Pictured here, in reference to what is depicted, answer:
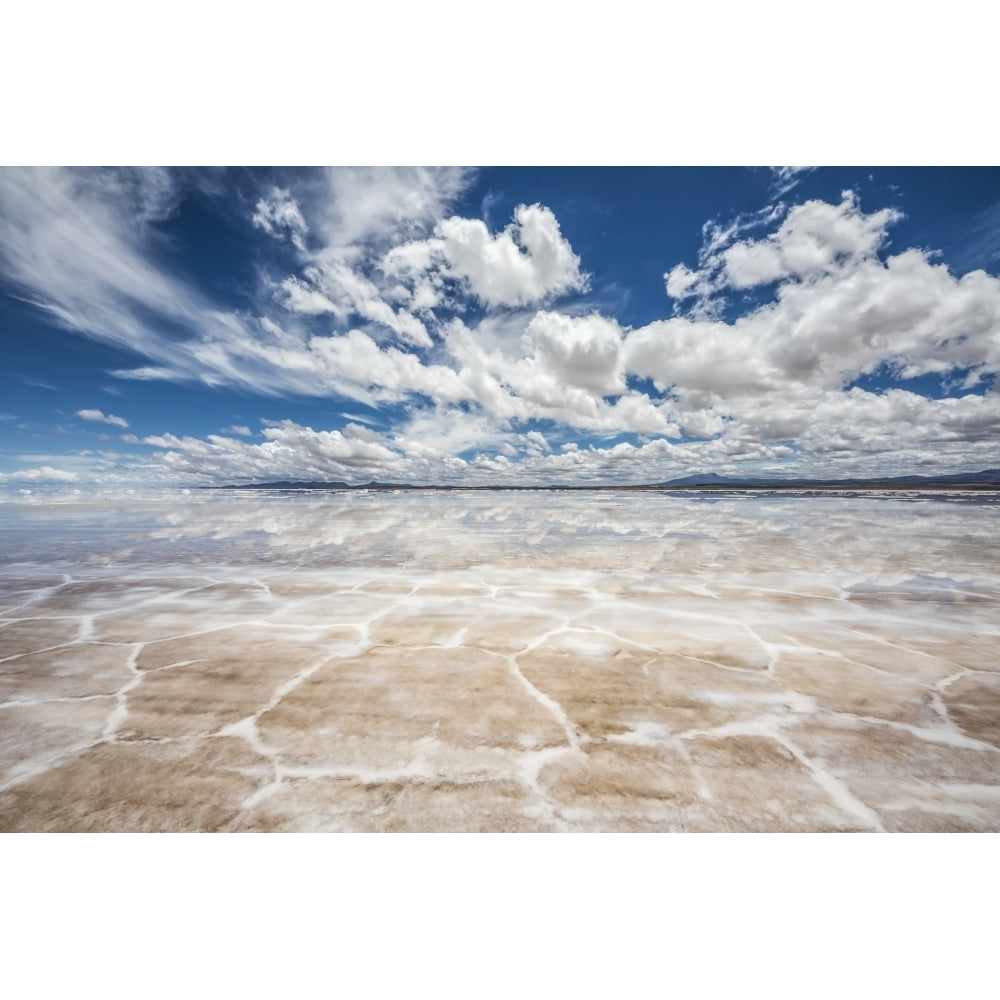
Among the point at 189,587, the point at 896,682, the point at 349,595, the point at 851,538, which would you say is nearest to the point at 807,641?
the point at 896,682

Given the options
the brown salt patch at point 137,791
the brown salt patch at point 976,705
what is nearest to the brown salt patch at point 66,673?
the brown salt patch at point 137,791

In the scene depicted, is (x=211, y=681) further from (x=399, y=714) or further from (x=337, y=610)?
(x=337, y=610)

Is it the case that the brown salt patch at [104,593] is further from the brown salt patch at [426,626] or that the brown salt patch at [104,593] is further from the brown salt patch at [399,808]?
the brown salt patch at [399,808]

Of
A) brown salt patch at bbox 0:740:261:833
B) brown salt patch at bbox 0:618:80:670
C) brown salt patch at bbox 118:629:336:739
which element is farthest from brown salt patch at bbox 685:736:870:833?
brown salt patch at bbox 0:618:80:670

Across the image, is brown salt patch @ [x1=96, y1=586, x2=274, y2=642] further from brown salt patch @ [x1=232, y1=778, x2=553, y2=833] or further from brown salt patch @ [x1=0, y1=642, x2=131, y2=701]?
brown salt patch @ [x1=232, y1=778, x2=553, y2=833]

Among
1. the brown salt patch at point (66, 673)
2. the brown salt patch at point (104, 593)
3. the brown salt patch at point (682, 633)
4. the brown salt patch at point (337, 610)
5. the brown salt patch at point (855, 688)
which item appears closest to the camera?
the brown salt patch at point (855, 688)
